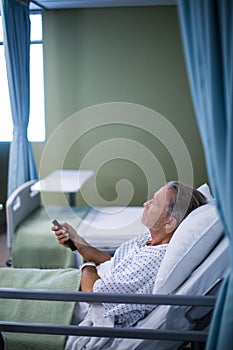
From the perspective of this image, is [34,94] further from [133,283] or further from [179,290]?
[179,290]

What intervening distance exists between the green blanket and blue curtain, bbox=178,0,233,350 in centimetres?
72

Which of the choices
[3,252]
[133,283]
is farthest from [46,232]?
[133,283]

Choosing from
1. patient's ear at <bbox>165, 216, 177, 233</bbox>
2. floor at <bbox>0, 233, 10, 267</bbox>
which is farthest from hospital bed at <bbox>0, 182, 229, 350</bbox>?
floor at <bbox>0, 233, 10, 267</bbox>

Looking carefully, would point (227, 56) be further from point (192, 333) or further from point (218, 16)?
point (192, 333)

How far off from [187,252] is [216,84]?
0.76 metres

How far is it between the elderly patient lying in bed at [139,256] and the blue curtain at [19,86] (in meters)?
1.94

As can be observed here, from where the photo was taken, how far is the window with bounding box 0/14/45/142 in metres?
4.95

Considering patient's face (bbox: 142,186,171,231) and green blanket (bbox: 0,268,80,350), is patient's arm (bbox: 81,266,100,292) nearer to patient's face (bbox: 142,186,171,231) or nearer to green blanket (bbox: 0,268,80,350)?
Answer: green blanket (bbox: 0,268,80,350)

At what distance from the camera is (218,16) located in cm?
138

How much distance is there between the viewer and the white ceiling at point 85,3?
4445 mm

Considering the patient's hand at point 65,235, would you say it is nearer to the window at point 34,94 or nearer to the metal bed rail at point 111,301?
the metal bed rail at point 111,301

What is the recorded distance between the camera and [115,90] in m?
4.92

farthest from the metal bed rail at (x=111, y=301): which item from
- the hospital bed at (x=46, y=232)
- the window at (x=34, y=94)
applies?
the window at (x=34, y=94)

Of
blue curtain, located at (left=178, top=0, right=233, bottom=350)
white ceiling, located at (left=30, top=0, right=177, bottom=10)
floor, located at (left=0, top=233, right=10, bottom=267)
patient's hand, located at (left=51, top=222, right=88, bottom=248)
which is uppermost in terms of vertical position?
white ceiling, located at (left=30, top=0, right=177, bottom=10)
